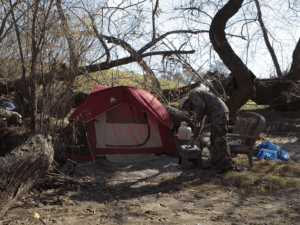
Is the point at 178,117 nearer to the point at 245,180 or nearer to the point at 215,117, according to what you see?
the point at 215,117

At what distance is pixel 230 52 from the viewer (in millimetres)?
8398

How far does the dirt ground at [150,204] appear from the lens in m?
3.74

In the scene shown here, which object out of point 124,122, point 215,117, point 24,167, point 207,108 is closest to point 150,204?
point 24,167

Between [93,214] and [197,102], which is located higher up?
[197,102]

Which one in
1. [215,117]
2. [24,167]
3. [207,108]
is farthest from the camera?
[207,108]

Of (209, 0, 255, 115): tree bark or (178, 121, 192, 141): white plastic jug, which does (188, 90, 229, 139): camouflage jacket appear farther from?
(209, 0, 255, 115): tree bark

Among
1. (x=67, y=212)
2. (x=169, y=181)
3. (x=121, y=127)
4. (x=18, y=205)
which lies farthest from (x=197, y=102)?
(x=18, y=205)

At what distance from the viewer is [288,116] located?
40.1 ft

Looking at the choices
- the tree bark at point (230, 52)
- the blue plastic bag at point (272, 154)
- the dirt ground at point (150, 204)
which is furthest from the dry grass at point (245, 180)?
the tree bark at point (230, 52)

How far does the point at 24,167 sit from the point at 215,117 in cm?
354

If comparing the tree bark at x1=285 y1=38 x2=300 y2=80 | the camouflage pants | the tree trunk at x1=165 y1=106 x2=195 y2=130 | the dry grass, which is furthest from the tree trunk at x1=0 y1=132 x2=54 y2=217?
the tree bark at x1=285 y1=38 x2=300 y2=80

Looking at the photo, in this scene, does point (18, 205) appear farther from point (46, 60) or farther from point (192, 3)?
point (192, 3)

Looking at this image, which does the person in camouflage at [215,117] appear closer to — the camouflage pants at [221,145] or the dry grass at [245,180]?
the camouflage pants at [221,145]

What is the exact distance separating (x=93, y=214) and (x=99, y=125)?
3545mm
